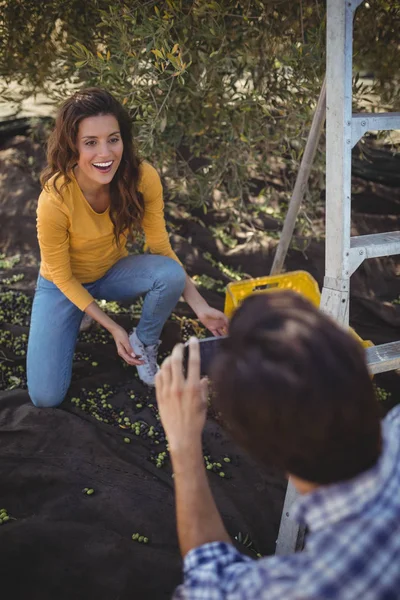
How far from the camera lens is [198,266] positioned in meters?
4.41

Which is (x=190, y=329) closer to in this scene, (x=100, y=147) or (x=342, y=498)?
(x=100, y=147)

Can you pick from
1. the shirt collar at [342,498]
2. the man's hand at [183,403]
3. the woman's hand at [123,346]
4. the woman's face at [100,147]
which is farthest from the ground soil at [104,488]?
the shirt collar at [342,498]

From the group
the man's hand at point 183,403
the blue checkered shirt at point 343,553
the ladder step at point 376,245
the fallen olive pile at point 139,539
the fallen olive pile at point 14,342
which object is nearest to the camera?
the blue checkered shirt at point 343,553

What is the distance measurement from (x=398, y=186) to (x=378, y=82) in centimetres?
132

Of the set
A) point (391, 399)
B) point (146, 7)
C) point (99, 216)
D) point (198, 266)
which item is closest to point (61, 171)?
point (99, 216)

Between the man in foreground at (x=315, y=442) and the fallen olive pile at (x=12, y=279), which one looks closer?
the man in foreground at (x=315, y=442)

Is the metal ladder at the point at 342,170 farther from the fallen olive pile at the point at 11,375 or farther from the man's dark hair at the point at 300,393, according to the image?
the fallen olive pile at the point at 11,375

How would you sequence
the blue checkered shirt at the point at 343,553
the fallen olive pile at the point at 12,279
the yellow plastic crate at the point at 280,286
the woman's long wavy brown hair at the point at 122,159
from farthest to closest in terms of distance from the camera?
the fallen olive pile at the point at 12,279 → the yellow plastic crate at the point at 280,286 → the woman's long wavy brown hair at the point at 122,159 → the blue checkered shirt at the point at 343,553

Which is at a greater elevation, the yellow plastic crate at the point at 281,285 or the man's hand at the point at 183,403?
the man's hand at the point at 183,403

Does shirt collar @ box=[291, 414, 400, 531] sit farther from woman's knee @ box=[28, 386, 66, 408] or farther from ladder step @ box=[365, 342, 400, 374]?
woman's knee @ box=[28, 386, 66, 408]

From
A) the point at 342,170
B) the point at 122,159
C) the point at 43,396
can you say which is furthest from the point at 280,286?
the point at 342,170

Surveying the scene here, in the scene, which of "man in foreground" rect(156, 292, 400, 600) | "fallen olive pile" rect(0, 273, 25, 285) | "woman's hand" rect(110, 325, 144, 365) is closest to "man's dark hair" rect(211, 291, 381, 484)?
"man in foreground" rect(156, 292, 400, 600)

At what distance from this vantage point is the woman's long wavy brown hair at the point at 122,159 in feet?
8.91

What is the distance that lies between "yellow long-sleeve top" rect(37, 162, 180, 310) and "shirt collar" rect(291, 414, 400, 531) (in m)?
2.16
